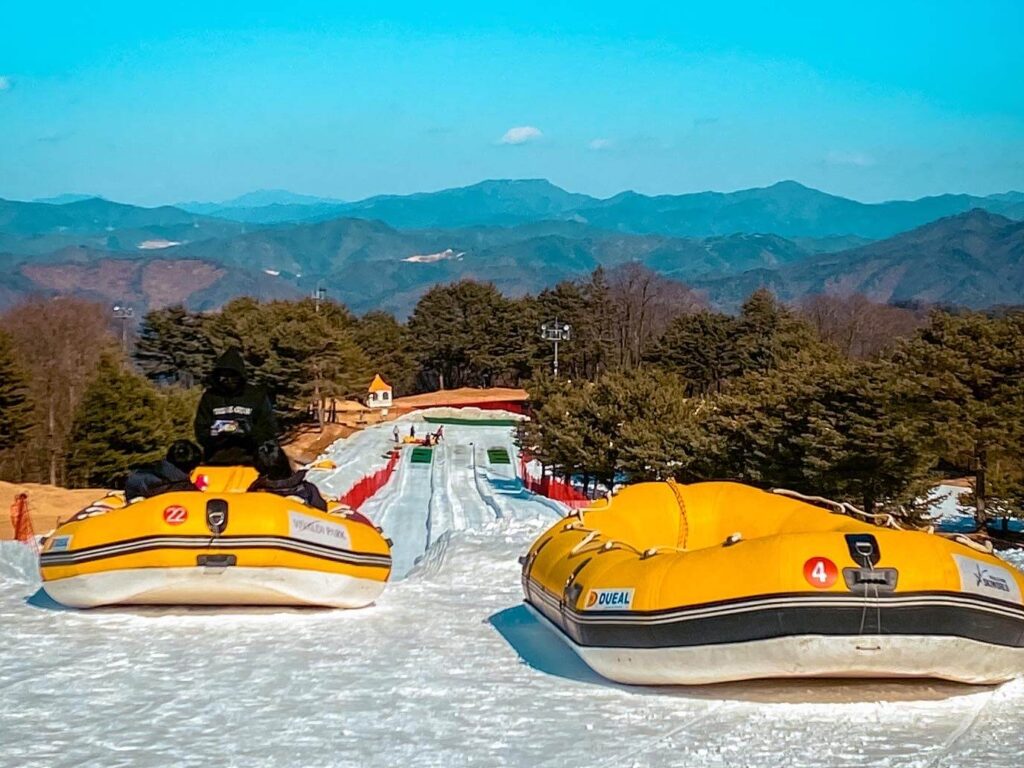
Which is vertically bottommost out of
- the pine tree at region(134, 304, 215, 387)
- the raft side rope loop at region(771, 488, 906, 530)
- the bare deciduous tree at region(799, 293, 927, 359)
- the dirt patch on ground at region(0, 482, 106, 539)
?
the dirt patch on ground at region(0, 482, 106, 539)

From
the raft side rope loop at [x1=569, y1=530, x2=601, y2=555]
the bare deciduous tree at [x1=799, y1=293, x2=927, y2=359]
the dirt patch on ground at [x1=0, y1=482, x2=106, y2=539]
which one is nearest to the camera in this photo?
the raft side rope loop at [x1=569, y1=530, x2=601, y2=555]

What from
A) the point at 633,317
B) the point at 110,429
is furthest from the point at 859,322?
the point at 110,429

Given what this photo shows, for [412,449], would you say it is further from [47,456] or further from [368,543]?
[368,543]

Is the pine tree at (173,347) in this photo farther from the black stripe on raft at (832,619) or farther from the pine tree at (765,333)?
the black stripe on raft at (832,619)

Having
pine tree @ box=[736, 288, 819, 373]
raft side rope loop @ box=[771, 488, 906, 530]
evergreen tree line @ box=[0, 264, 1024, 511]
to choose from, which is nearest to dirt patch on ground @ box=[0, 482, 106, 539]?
evergreen tree line @ box=[0, 264, 1024, 511]

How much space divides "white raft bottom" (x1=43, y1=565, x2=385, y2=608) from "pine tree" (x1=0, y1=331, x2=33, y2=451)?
36467mm

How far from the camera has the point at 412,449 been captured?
56938 mm

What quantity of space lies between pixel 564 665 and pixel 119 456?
37373 mm

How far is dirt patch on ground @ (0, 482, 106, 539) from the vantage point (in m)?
25.5

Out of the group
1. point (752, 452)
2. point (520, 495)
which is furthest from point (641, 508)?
point (520, 495)

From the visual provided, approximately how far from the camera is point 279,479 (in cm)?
998

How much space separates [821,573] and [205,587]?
4877 mm

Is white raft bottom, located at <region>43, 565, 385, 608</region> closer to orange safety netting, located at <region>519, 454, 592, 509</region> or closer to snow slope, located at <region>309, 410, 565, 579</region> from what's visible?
snow slope, located at <region>309, 410, 565, 579</region>

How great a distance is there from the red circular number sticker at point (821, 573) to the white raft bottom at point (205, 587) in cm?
427
